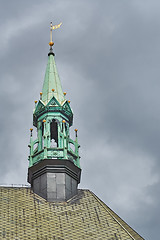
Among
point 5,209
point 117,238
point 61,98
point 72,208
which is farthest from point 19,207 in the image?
point 61,98

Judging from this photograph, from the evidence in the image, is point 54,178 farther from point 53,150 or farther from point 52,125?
point 52,125

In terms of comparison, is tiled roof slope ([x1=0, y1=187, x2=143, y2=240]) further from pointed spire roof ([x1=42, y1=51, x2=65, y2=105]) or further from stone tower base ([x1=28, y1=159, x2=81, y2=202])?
pointed spire roof ([x1=42, y1=51, x2=65, y2=105])

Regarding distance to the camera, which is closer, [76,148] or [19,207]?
[19,207]

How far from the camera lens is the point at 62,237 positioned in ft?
94.0

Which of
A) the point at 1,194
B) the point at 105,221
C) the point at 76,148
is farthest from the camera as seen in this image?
the point at 76,148

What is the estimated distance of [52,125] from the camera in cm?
3869

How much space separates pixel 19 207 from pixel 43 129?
7.48 meters

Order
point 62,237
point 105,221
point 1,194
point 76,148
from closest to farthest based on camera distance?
1. point 62,237
2. point 105,221
3. point 1,194
4. point 76,148

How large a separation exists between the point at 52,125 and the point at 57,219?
Result: 9.78m

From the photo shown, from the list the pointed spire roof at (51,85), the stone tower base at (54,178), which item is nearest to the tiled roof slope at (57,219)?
the stone tower base at (54,178)

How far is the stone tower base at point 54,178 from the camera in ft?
110

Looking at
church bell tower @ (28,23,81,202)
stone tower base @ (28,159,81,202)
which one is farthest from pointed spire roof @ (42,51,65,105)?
stone tower base @ (28,159,81,202)

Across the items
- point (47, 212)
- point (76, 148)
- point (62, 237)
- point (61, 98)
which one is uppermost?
point (61, 98)

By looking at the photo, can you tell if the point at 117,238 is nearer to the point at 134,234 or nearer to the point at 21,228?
the point at 134,234
